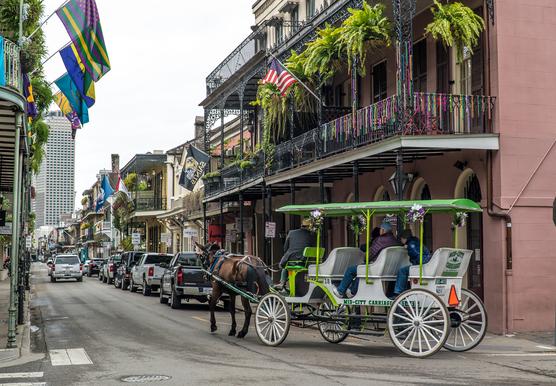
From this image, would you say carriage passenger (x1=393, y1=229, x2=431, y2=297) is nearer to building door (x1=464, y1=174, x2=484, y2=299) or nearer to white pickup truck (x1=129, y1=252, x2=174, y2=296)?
building door (x1=464, y1=174, x2=484, y2=299)

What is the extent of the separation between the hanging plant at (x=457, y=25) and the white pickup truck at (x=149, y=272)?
56.1 ft

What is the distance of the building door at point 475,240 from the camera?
17594 mm

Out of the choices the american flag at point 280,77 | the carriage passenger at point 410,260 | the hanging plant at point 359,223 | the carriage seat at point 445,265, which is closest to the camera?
the carriage seat at point 445,265

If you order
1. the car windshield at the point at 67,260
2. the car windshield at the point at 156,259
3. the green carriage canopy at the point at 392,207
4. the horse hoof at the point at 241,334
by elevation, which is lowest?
the horse hoof at the point at 241,334

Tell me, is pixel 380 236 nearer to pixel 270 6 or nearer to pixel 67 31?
pixel 67 31

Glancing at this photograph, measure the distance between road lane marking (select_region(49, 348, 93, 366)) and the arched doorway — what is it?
919cm

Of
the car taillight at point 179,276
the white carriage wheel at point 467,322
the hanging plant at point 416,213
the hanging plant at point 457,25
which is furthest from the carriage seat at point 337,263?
the car taillight at point 179,276

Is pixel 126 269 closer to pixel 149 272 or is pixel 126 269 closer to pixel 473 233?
pixel 149 272

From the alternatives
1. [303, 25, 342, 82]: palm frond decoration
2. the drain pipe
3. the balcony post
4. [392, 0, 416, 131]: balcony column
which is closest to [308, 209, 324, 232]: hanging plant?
[392, 0, 416, 131]: balcony column

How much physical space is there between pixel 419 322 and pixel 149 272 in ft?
69.2

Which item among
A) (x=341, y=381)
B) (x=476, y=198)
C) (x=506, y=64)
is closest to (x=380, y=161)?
(x=476, y=198)

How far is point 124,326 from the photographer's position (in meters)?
18.2

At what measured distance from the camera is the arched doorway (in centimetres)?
1761

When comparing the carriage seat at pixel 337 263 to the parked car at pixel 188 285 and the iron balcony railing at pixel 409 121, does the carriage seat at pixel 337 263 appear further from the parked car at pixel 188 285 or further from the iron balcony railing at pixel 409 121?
the parked car at pixel 188 285
